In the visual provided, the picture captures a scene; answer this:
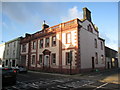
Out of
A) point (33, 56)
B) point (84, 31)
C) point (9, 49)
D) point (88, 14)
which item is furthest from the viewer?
point (9, 49)

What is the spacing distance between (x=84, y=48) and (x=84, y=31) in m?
3.35

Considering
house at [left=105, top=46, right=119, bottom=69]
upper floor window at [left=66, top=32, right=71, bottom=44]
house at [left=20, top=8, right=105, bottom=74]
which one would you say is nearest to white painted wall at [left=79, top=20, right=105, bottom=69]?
house at [left=20, top=8, right=105, bottom=74]

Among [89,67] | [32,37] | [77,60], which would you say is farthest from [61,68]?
[32,37]

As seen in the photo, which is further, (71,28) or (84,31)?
(84,31)

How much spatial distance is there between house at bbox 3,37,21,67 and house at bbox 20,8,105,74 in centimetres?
667

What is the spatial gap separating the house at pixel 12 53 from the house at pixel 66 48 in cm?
667

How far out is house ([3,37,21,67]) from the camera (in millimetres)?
31602

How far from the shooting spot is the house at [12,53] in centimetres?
3160

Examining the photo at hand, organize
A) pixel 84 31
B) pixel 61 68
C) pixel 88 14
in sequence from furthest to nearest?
pixel 88 14
pixel 84 31
pixel 61 68

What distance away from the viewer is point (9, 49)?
119 feet

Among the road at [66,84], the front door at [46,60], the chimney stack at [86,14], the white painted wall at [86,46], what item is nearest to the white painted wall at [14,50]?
the front door at [46,60]

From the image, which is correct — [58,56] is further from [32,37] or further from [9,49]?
[9,49]

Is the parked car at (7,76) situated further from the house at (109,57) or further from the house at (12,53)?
the house at (109,57)

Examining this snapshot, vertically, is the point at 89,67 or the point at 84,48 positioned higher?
the point at 84,48
